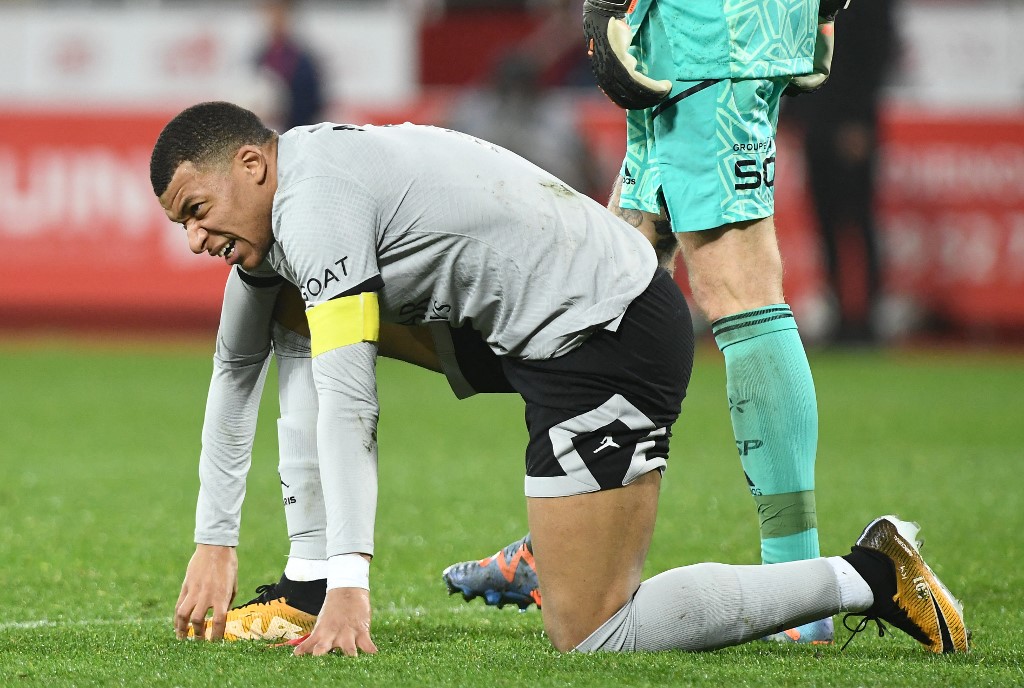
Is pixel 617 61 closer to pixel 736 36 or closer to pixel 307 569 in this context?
pixel 736 36

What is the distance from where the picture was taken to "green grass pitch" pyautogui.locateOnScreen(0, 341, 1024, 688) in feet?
9.24

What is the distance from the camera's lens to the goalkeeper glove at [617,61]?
3416 millimetres

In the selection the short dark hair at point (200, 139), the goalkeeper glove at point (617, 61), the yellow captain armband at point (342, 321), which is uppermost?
the goalkeeper glove at point (617, 61)

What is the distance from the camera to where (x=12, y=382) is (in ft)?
29.0

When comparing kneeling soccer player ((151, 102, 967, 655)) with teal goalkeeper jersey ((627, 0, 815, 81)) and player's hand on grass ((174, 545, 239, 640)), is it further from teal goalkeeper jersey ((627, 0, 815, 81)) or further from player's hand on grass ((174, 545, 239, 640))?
teal goalkeeper jersey ((627, 0, 815, 81))

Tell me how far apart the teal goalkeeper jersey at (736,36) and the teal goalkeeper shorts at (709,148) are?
1.0 inches

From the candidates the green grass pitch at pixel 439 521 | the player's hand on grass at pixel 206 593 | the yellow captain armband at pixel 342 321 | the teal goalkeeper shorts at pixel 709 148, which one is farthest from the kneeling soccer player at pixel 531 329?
the player's hand on grass at pixel 206 593

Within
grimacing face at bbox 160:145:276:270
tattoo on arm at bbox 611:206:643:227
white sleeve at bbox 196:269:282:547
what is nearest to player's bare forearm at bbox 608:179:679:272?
tattoo on arm at bbox 611:206:643:227

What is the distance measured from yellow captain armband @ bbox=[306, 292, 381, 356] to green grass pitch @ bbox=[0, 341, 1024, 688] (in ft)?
1.93

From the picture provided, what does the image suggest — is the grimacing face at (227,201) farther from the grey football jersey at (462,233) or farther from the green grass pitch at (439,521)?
the green grass pitch at (439,521)

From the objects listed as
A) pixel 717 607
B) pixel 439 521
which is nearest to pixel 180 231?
pixel 439 521

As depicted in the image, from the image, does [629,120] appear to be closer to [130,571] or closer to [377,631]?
[377,631]

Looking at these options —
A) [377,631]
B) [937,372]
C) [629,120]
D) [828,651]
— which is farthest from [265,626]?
[937,372]

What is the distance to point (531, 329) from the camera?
9.91ft
